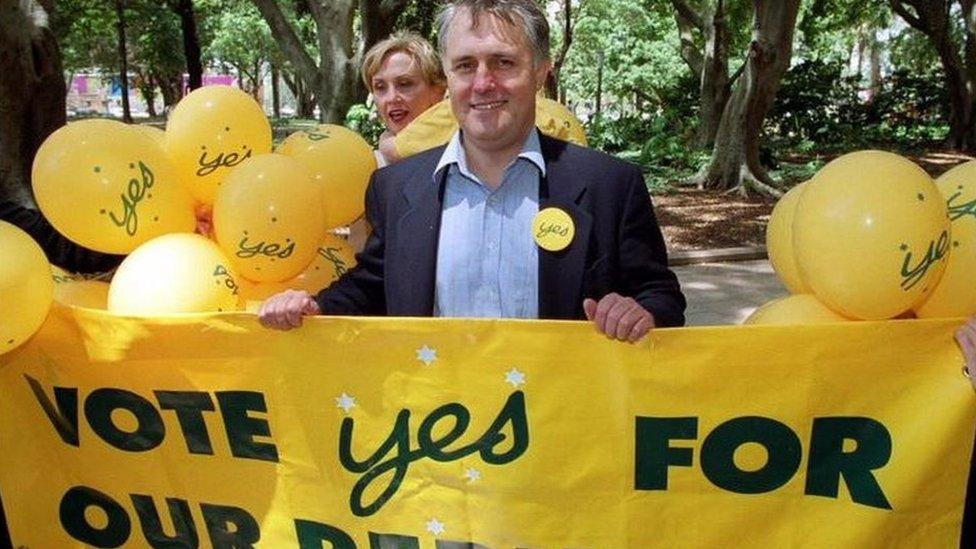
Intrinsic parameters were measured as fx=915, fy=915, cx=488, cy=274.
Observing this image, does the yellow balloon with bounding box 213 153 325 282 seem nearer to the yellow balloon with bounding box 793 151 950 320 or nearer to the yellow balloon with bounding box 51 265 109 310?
the yellow balloon with bounding box 51 265 109 310

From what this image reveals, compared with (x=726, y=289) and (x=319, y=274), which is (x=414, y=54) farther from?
(x=726, y=289)

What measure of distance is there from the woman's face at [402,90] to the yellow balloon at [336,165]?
39 centimetres

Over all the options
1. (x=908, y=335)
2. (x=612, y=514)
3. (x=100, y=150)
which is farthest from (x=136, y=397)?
(x=908, y=335)

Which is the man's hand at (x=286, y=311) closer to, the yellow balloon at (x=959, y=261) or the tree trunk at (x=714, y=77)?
the yellow balloon at (x=959, y=261)

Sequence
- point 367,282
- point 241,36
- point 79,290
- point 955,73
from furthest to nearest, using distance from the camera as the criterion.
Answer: point 241,36 → point 955,73 → point 79,290 → point 367,282

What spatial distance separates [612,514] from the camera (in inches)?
86.0

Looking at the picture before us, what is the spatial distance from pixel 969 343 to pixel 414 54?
214 centimetres

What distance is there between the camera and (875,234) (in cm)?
197

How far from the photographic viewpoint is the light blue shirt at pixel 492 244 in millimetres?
2201

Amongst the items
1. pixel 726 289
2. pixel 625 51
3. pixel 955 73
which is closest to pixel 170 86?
pixel 625 51

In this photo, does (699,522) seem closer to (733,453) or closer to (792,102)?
(733,453)

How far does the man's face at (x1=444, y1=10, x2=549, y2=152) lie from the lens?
213 cm

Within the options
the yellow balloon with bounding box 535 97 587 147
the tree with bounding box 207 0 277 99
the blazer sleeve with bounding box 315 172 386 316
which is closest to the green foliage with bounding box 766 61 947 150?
the yellow balloon with bounding box 535 97 587 147

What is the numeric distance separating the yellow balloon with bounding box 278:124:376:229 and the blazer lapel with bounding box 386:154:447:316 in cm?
60
